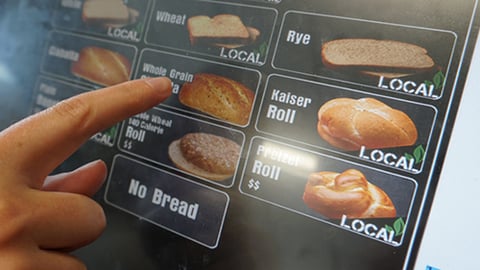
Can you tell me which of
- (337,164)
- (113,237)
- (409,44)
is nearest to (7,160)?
(113,237)

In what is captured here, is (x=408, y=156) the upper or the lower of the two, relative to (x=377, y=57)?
lower

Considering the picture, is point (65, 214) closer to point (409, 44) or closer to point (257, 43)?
point (257, 43)

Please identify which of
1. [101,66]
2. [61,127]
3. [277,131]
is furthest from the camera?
[101,66]

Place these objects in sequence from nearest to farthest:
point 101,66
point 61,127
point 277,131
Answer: point 61,127 → point 277,131 → point 101,66

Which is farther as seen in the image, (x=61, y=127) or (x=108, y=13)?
(x=108, y=13)

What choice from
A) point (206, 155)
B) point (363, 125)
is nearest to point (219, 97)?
point (206, 155)

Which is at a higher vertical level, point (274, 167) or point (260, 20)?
point (260, 20)

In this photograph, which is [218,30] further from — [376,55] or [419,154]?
[419,154]

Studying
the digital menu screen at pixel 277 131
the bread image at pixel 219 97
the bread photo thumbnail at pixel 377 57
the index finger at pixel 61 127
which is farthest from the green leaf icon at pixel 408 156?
the index finger at pixel 61 127

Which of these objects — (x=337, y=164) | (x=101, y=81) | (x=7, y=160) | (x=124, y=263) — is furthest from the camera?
(x=101, y=81)

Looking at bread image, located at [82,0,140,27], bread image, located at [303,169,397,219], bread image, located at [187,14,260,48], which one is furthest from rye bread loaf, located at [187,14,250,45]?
bread image, located at [303,169,397,219]
